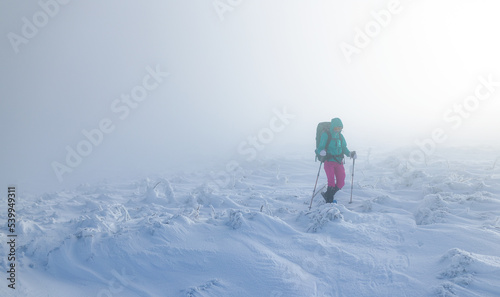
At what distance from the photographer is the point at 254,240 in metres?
4.15

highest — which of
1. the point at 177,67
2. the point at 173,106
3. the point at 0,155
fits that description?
the point at 177,67

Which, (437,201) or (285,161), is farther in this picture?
(285,161)

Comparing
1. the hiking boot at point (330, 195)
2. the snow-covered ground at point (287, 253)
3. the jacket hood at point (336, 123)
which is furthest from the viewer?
the jacket hood at point (336, 123)

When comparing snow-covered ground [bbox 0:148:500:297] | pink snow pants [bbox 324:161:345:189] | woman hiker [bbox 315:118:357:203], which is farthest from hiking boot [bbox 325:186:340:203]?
snow-covered ground [bbox 0:148:500:297]

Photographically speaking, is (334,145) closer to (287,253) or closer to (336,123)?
(336,123)

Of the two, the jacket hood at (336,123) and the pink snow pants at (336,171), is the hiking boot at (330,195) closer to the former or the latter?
the pink snow pants at (336,171)

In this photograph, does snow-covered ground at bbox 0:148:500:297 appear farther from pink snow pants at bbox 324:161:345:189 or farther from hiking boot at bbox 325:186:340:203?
pink snow pants at bbox 324:161:345:189

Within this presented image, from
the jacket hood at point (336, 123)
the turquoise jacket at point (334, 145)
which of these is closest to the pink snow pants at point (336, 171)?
the turquoise jacket at point (334, 145)

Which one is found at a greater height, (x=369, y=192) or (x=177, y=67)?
(x=177, y=67)

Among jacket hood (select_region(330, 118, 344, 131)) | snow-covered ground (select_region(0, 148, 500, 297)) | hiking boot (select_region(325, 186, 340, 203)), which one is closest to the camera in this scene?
snow-covered ground (select_region(0, 148, 500, 297))

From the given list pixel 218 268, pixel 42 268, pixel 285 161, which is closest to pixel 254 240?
pixel 218 268

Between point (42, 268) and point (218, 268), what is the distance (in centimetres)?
273

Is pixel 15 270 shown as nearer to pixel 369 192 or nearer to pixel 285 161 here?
pixel 369 192

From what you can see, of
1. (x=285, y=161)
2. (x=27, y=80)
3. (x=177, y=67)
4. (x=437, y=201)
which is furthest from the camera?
(x=177, y=67)
